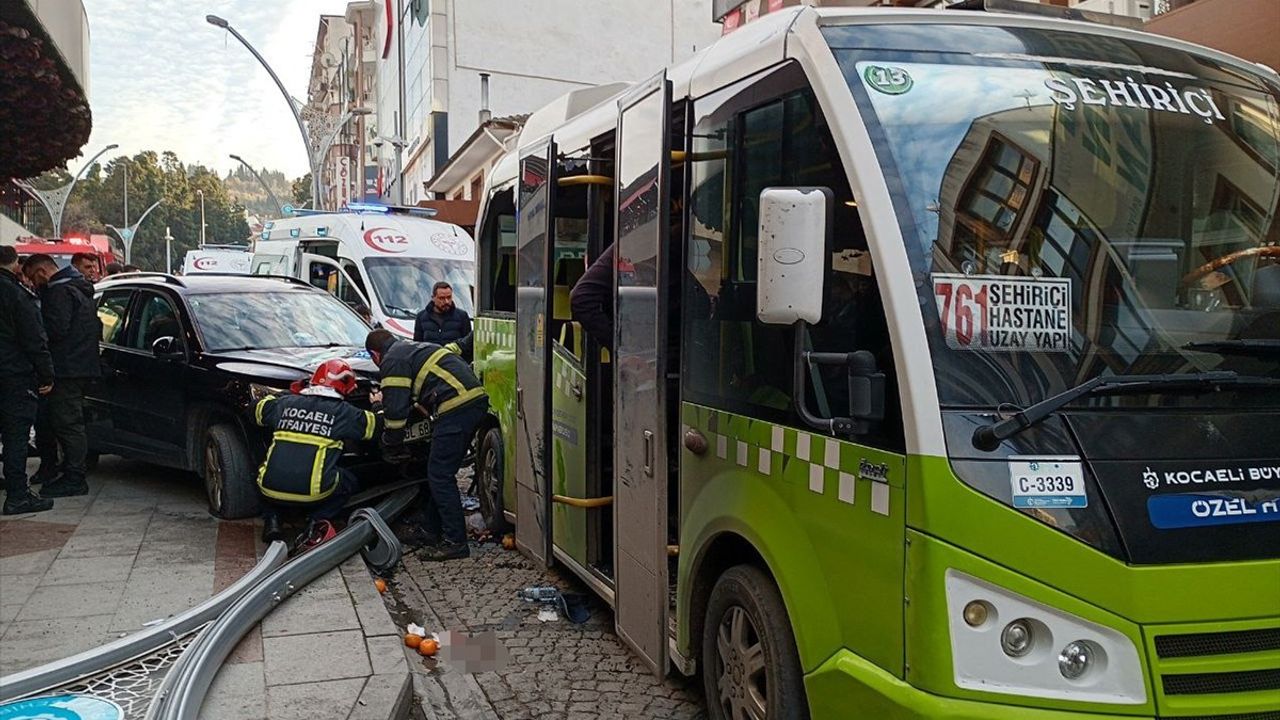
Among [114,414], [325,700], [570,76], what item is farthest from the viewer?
[570,76]

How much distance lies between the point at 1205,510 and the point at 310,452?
18.3 ft

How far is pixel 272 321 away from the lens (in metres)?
8.88

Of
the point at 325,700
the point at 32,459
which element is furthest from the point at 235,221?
the point at 325,700

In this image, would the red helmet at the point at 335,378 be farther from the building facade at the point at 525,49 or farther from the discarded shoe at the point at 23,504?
the building facade at the point at 525,49

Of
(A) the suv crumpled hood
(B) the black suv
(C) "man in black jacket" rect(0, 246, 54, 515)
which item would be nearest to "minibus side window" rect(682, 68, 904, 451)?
(B) the black suv

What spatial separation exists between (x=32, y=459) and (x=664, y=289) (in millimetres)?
8698

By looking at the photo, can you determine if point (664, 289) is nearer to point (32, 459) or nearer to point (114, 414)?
point (114, 414)

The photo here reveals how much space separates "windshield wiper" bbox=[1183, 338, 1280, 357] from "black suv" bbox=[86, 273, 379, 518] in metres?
5.93

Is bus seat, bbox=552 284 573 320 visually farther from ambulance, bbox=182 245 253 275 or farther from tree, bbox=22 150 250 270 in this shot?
tree, bbox=22 150 250 270

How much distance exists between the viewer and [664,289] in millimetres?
4266

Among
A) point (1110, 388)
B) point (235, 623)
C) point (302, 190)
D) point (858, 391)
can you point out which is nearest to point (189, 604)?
point (235, 623)

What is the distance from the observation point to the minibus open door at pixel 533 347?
600cm

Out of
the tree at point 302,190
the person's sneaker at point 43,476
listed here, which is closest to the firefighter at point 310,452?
the person's sneaker at point 43,476

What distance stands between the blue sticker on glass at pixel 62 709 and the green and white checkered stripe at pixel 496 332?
3355 millimetres
